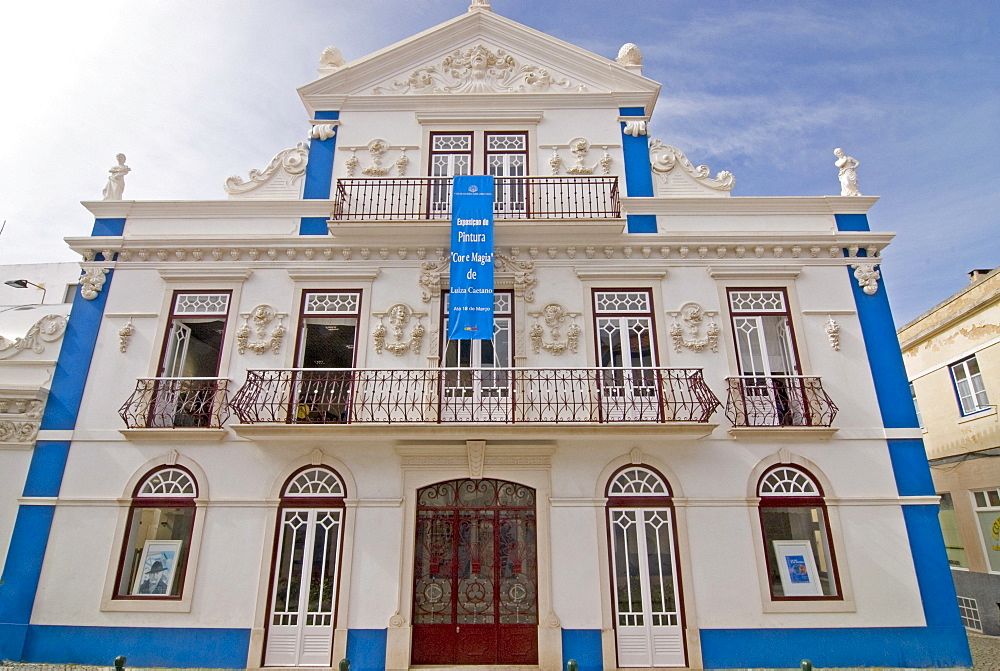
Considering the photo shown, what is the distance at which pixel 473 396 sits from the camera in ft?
32.1

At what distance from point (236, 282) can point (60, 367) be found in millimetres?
3316

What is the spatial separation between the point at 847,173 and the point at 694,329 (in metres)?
4.67

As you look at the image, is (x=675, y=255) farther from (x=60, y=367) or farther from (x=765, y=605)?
(x=60, y=367)

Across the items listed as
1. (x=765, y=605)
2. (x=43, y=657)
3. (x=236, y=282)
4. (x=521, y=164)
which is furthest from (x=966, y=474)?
(x=43, y=657)

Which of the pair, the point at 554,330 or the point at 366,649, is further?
the point at 554,330

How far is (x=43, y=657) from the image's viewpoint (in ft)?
29.7

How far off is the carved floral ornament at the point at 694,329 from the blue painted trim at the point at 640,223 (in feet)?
5.43

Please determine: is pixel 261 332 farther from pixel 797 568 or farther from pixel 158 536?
pixel 797 568

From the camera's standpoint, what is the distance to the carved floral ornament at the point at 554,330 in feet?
33.9

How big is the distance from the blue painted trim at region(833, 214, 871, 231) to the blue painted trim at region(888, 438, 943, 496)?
3946mm


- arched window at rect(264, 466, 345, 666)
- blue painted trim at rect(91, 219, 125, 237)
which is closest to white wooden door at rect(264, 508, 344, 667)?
arched window at rect(264, 466, 345, 666)

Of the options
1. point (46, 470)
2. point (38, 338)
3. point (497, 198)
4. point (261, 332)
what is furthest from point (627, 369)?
point (38, 338)

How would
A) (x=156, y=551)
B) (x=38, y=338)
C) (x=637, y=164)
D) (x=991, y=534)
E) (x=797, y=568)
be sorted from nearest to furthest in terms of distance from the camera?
(x=797, y=568) → (x=156, y=551) → (x=38, y=338) → (x=637, y=164) → (x=991, y=534)

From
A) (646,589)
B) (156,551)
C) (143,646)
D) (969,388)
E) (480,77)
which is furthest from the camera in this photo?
(969,388)
